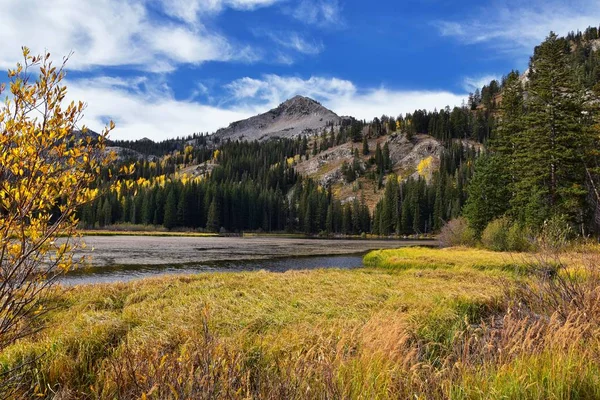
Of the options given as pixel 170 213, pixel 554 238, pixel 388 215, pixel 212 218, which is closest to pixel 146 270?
pixel 554 238

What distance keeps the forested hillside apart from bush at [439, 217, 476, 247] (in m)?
1.50

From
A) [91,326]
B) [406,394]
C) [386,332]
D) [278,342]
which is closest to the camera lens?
[406,394]

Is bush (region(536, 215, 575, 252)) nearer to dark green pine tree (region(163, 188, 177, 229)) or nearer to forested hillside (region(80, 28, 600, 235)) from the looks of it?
forested hillside (region(80, 28, 600, 235))

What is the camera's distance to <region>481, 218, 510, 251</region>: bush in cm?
3731

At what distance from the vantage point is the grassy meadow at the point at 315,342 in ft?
14.7

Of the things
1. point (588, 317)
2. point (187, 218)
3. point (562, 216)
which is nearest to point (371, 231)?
point (187, 218)

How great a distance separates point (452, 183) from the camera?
129 m

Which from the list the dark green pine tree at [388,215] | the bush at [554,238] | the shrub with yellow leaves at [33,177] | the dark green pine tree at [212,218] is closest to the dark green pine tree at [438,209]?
the dark green pine tree at [388,215]

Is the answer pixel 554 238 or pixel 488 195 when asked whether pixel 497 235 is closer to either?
pixel 488 195

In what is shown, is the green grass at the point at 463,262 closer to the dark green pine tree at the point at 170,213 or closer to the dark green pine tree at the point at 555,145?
the dark green pine tree at the point at 555,145

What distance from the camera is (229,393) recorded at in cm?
377

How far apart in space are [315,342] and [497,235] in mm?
35957

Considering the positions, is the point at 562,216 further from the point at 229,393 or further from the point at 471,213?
the point at 229,393

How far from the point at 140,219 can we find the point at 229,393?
A: 13371 cm
